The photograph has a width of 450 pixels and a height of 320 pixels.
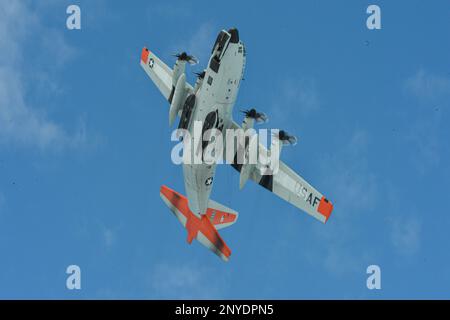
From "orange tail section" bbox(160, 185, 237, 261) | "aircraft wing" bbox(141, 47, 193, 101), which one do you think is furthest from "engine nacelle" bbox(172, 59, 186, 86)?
"orange tail section" bbox(160, 185, 237, 261)

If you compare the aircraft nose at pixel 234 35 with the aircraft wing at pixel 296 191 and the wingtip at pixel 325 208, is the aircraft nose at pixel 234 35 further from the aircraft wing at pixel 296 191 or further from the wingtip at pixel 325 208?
the wingtip at pixel 325 208

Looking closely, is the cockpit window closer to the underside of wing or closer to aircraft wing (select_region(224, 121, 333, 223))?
aircraft wing (select_region(224, 121, 333, 223))

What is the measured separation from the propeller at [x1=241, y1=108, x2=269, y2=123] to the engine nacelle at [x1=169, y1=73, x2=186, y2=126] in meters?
6.22

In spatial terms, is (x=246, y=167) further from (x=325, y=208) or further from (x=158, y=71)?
(x=158, y=71)

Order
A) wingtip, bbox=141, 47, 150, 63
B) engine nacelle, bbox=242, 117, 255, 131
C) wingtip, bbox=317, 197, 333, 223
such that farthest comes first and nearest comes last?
wingtip, bbox=141, 47, 150, 63 → wingtip, bbox=317, 197, 333, 223 → engine nacelle, bbox=242, 117, 255, 131

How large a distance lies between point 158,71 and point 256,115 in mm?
15053

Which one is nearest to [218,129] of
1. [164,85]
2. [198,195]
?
[198,195]

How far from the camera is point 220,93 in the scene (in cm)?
5466

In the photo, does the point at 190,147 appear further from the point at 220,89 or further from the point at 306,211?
the point at 306,211

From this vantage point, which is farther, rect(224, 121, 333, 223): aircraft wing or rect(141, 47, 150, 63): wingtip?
rect(141, 47, 150, 63): wingtip

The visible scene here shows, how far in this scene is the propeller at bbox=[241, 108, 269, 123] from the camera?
183 feet

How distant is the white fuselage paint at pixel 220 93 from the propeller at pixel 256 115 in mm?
1440

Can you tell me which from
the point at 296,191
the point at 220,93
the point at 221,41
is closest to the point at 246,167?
the point at 296,191

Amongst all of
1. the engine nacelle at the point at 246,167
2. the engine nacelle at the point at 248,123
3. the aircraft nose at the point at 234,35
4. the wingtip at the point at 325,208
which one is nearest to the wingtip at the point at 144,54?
the aircraft nose at the point at 234,35
